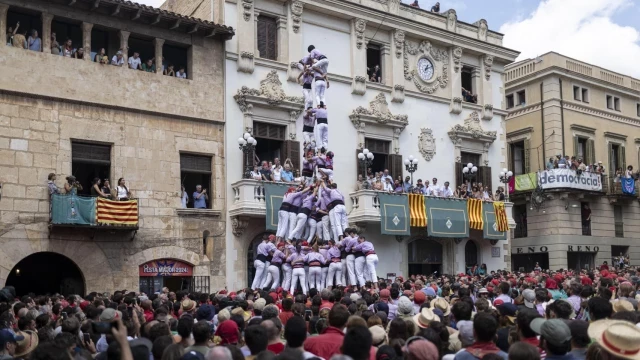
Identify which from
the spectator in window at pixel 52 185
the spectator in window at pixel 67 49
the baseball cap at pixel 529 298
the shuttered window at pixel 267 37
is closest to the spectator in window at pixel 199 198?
the spectator in window at pixel 52 185

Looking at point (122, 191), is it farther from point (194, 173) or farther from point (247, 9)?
point (247, 9)

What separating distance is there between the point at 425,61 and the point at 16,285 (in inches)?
768

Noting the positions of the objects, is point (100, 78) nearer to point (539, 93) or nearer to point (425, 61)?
point (425, 61)

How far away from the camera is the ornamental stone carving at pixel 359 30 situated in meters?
31.3

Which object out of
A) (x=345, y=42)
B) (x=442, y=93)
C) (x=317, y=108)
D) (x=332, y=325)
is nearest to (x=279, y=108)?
(x=345, y=42)

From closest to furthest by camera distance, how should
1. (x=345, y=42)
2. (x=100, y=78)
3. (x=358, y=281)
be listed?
1. (x=358, y=281)
2. (x=100, y=78)
3. (x=345, y=42)

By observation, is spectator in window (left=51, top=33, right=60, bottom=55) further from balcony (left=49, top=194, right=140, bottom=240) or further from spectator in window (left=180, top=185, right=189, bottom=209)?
spectator in window (left=180, top=185, right=189, bottom=209)

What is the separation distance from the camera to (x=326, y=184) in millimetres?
21500

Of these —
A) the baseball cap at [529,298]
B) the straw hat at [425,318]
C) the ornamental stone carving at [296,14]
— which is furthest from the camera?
the ornamental stone carving at [296,14]

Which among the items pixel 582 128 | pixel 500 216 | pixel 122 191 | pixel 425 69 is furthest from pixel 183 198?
pixel 582 128

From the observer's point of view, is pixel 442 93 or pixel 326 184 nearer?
pixel 326 184

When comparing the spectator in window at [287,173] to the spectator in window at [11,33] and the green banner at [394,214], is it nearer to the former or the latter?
the green banner at [394,214]

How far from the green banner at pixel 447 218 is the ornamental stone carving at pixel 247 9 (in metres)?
10.4

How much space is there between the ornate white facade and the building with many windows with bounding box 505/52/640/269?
3594 mm
